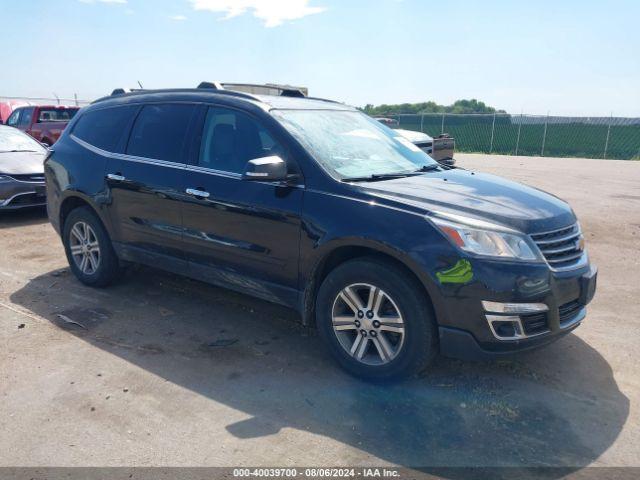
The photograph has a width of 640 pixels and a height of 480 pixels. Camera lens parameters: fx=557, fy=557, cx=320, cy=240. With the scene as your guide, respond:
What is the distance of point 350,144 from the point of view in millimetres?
4309

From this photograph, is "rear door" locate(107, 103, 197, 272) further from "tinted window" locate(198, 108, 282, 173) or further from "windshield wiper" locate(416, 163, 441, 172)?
"windshield wiper" locate(416, 163, 441, 172)

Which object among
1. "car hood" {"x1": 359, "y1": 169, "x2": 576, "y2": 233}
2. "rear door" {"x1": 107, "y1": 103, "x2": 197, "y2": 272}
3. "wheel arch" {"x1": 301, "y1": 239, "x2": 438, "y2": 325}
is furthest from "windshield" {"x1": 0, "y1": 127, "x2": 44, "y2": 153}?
"car hood" {"x1": 359, "y1": 169, "x2": 576, "y2": 233}

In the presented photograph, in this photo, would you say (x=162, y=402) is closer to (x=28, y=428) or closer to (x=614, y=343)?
(x=28, y=428)

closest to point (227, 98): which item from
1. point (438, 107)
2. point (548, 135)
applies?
point (548, 135)

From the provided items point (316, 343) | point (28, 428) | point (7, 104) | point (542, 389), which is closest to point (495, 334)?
point (542, 389)

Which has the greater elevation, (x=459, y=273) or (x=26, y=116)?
(x=26, y=116)

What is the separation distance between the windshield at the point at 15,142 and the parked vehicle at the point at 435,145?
6434 mm

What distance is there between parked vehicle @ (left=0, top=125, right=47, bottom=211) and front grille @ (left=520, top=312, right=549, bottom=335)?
758cm

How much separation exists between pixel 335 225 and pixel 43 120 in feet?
43.2

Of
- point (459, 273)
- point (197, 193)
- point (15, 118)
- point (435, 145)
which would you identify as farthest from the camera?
point (15, 118)

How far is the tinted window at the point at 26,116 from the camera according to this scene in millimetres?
14209

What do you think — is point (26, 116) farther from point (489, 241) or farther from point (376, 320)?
point (489, 241)

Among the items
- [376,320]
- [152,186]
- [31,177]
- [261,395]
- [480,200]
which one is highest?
[480,200]

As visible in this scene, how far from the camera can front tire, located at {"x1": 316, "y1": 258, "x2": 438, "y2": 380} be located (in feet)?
11.0
